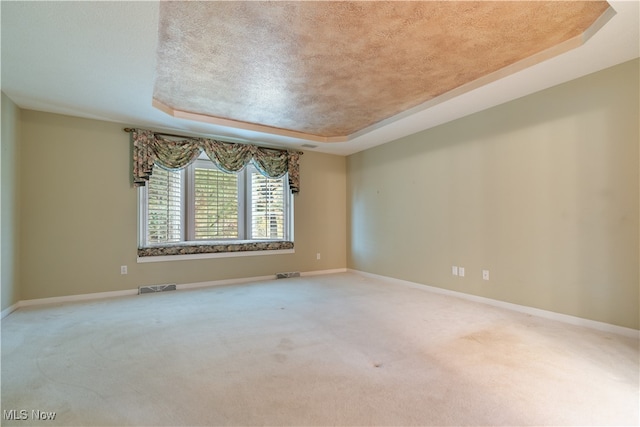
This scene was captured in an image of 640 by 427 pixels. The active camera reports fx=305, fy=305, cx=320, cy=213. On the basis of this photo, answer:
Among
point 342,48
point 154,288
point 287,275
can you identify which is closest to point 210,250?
point 154,288

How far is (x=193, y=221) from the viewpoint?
4816 mm

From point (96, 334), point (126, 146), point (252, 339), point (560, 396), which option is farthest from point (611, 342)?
point (126, 146)

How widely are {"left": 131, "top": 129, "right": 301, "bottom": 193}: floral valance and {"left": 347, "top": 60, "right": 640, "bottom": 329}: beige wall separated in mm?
1896

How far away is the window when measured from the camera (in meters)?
4.45

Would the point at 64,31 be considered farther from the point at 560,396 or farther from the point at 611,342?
the point at 611,342

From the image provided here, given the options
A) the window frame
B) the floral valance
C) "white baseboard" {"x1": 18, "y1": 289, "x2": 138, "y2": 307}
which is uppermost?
the floral valance

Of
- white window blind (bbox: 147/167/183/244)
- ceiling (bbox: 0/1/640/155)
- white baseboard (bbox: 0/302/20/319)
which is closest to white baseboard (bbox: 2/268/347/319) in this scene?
white baseboard (bbox: 0/302/20/319)

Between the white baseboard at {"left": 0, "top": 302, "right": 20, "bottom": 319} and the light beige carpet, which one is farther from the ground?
the white baseboard at {"left": 0, "top": 302, "right": 20, "bottom": 319}

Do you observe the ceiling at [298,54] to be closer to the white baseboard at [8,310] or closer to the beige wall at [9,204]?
the beige wall at [9,204]

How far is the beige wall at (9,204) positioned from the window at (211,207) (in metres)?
1.26

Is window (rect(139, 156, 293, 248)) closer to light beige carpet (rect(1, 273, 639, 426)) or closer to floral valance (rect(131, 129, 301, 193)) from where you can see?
floral valance (rect(131, 129, 301, 193))

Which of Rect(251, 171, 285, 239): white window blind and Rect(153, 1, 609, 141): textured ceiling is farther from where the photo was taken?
Rect(251, 171, 285, 239): white window blind

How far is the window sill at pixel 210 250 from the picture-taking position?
4297mm

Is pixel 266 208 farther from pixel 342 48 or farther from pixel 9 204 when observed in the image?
pixel 342 48
